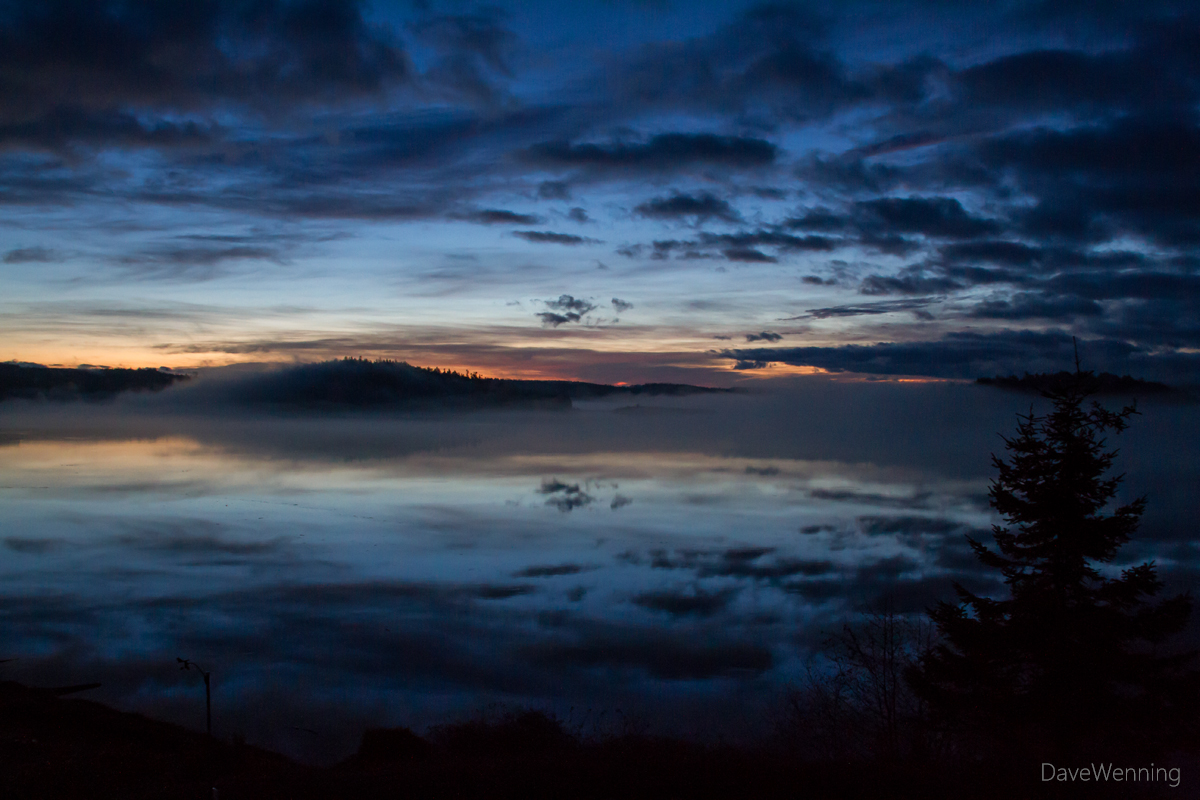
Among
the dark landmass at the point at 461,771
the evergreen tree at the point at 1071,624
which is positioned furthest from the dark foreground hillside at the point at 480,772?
the evergreen tree at the point at 1071,624

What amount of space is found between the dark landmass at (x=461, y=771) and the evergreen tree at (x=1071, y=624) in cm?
212

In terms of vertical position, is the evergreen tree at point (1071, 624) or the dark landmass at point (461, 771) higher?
the evergreen tree at point (1071, 624)

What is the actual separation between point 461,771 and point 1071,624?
1889 cm

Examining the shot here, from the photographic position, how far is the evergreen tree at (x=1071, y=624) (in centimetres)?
2073

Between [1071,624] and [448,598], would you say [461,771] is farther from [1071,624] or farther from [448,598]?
[448,598]

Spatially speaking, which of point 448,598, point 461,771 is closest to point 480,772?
point 461,771

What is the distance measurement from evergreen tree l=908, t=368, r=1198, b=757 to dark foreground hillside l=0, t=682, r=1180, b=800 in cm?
174

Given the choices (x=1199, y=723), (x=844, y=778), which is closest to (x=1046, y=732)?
(x=1199, y=723)

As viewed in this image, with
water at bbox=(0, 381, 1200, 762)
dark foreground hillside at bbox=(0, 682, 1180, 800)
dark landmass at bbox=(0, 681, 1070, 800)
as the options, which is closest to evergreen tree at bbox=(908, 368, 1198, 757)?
dark foreground hillside at bbox=(0, 682, 1180, 800)

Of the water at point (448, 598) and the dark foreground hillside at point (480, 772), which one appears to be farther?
the water at point (448, 598)

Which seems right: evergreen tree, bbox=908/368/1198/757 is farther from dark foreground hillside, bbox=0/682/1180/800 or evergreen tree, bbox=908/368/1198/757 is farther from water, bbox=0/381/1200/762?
water, bbox=0/381/1200/762

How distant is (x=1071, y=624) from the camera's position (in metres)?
20.8

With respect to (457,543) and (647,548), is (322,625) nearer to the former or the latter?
(457,543)

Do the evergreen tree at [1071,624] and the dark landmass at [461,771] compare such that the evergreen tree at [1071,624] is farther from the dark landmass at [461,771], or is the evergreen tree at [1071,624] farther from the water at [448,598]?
the water at [448,598]
